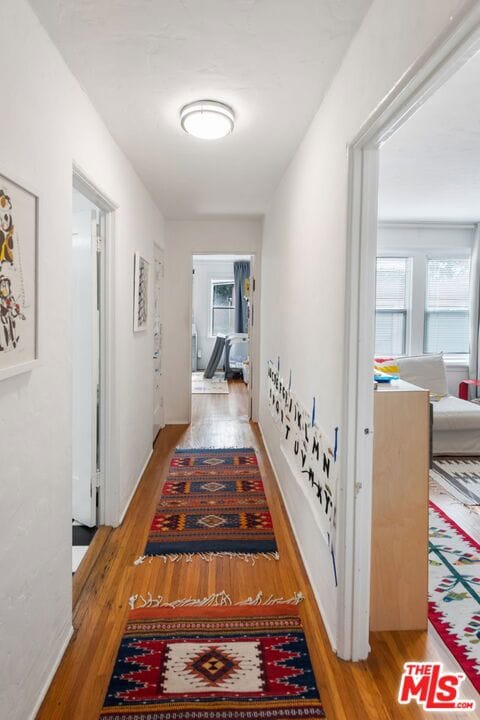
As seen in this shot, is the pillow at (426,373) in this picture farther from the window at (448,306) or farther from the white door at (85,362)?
the white door at (85,362)

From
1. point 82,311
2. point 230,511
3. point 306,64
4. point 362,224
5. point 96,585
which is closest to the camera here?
point 362,224

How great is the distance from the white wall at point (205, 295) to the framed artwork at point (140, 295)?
6132 millimetres

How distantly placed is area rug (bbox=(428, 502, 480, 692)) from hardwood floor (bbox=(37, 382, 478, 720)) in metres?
0.08

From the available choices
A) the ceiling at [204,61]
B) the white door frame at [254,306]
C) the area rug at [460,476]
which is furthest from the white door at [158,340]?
the area rug at [460,476]

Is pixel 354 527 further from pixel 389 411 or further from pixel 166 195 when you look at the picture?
pixel 166 195

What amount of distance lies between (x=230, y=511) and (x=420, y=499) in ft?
5.08

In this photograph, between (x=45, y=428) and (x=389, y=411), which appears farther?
(x=389, y=411)

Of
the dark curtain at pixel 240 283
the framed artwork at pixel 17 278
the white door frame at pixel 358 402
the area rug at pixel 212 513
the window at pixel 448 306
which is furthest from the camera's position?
the dark curtain at pixel 240 283

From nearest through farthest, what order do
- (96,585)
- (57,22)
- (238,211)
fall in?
(57,22), (96,585), (238,211)

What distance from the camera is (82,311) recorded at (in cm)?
290

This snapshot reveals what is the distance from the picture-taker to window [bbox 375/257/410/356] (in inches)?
244

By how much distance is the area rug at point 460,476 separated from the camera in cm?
354

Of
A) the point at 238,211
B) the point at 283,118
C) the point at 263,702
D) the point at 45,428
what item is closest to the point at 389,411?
the point at 263,702

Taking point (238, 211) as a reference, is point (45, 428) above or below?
below
